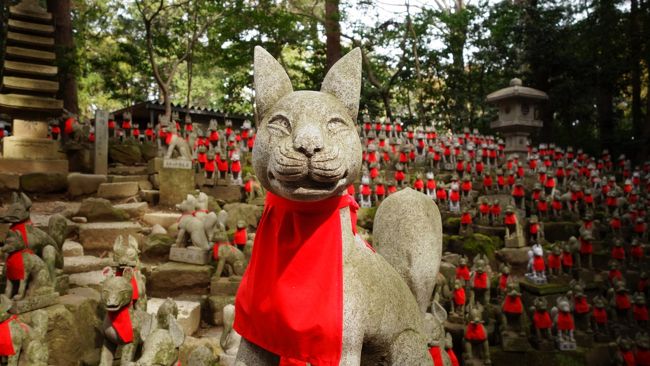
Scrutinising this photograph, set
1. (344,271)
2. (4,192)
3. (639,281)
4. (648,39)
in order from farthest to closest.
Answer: (648,39), (4,192), (639,281), (344,271)

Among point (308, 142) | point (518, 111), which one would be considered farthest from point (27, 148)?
point (518, 111)

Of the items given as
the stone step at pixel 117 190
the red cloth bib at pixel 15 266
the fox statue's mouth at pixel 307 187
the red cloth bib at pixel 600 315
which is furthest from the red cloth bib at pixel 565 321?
the stone step at pixel 117 190

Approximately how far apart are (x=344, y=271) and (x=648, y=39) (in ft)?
57.3

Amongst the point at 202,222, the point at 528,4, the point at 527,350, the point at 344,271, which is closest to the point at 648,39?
the point at 528,4

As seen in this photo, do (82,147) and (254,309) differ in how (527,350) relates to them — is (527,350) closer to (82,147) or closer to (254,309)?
(254,309)

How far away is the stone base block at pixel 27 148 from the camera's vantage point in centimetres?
884

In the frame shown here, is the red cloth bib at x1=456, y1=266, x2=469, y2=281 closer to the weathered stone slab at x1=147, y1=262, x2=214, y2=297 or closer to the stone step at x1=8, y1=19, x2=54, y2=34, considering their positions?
the weathered stone slab at x1=147, y1=262, x2=214, y2=297

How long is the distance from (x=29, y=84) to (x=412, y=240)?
9.50m

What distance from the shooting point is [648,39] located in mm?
14609

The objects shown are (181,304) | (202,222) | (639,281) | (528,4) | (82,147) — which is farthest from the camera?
(528,4)

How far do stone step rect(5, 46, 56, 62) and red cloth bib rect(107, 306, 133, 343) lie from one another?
25.7 ft

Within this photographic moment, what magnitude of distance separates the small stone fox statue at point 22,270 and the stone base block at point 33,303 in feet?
0.13

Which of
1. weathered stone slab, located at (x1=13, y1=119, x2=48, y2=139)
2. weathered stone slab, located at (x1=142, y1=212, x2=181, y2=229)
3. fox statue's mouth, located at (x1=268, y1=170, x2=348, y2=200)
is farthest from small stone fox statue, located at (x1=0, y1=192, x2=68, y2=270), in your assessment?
weathered stone slab, located at (x1=13, y1=119, x2=48, y2=139)

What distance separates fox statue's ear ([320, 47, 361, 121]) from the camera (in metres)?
1.91
